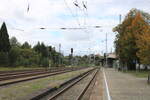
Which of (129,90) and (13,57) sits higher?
(13,57)

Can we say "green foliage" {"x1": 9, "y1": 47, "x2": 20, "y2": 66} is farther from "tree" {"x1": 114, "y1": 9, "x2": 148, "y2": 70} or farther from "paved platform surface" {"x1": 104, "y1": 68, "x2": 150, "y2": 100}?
"paved platform surface" {"x1": 104, "y1": 68, "x2": 150, "y2": 100}

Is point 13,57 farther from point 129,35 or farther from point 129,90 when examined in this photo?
point 129,90

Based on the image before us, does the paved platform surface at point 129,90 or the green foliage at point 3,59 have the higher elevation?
the green foliage at point 3,59

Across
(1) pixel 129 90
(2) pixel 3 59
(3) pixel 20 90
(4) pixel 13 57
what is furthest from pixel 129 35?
(3) pixel 20 90

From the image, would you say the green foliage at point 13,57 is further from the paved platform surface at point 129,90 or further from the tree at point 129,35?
the paved platform surface at point 129,90

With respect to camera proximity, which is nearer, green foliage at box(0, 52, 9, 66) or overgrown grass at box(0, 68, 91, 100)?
overgrown grass at box(0, 68, 91, 100)

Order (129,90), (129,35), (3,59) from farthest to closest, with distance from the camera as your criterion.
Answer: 1. (3,59)
2. (129,35)
3. (129,90)

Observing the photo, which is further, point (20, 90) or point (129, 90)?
point (129, 90)

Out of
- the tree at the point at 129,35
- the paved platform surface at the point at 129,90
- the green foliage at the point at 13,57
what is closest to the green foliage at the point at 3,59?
the green foliage at the point at 13,57

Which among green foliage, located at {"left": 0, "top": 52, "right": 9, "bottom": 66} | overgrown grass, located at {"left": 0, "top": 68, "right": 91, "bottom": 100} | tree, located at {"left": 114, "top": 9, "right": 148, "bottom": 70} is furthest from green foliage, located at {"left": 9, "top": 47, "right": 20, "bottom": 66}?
overgrown grass, located at {"left": 0, "top": 68, "right": 91, "bottom": 100}

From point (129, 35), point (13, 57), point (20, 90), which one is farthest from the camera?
point (13, 57)

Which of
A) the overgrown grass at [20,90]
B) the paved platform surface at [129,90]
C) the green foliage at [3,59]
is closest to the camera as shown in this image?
the overgrown grass at [20,90]

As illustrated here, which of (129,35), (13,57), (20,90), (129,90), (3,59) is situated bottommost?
(129,90)

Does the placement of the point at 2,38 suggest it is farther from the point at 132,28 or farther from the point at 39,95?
the point at 39,95
